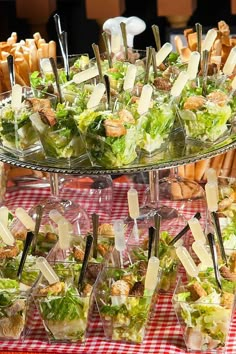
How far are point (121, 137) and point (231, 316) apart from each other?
61 centimetres

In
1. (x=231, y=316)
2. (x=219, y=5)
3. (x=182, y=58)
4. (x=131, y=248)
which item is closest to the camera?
(x=231, y=316)

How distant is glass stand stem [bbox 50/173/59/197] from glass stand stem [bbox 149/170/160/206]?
1.13 feet

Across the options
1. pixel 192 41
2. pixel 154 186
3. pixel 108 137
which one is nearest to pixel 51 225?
pixel 154 186

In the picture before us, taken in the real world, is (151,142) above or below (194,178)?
above

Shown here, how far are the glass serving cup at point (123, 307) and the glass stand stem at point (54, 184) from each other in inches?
29.1

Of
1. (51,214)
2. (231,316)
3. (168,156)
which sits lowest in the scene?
(231,316)

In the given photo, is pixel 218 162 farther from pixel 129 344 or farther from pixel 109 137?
pixel 129 344

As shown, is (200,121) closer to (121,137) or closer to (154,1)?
(121,137)

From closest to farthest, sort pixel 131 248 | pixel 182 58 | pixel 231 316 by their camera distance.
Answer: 1. pixel 231 316
2. pixel 131 248
3. pixel 182 58

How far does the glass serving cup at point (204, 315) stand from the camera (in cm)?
265

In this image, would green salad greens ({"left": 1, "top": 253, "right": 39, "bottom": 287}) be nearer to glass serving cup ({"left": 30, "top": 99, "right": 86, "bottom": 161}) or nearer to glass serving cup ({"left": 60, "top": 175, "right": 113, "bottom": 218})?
glass serving cup ({"left": 30, "top": 99, "right": 86, "bottom": 161})

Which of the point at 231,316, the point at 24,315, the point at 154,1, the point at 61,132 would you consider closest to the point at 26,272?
the point at 24,315

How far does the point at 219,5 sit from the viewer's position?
5.57m

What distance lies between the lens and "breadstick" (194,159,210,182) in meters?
3.73
